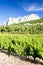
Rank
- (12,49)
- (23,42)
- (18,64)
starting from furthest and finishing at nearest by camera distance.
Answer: (12,49), (23,42), (18,64)

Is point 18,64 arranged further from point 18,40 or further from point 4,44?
point 4,44

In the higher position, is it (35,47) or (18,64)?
(35,47)

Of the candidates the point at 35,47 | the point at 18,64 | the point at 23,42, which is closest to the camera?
the point at 18,64

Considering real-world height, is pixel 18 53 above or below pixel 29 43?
below

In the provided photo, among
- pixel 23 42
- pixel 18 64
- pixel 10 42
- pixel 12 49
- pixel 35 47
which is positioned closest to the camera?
pixel 18 64

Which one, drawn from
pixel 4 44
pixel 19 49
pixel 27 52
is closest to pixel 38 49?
pixel 27 52

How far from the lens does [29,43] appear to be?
21.8 metres

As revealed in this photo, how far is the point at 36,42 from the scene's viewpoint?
834 inches

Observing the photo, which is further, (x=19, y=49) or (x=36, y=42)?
(x=19, y=49)

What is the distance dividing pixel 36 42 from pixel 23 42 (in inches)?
104

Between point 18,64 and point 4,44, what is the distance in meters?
10.2

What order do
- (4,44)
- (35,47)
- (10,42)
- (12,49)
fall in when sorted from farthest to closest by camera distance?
1. (4,44)
2. (10,42)
3. (12,49)
4. (35,47)

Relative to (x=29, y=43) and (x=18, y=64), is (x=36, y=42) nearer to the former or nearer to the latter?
(x=29, y=43)

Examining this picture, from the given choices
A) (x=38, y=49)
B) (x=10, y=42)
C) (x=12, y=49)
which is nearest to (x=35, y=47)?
(x=38, y=49)
